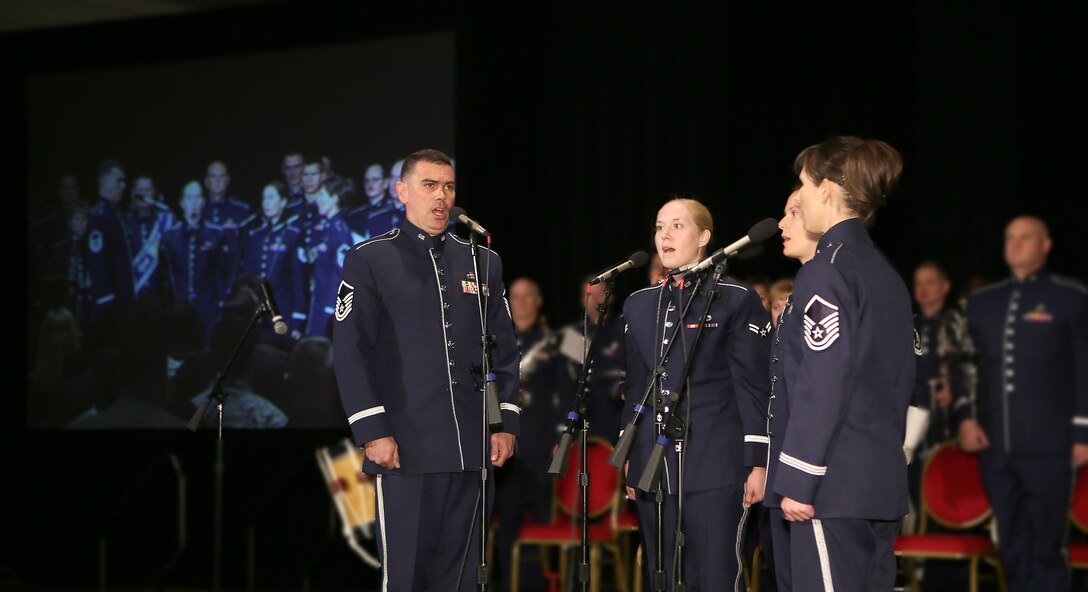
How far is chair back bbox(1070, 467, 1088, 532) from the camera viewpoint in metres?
5.57

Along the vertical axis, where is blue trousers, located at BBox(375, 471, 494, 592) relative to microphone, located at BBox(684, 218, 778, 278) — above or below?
below

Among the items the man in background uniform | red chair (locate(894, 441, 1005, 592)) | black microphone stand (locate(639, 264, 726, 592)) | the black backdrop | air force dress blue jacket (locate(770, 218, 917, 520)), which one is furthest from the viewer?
the black backdrop

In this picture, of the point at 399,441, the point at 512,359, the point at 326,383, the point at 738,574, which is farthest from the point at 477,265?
the point at 326,383

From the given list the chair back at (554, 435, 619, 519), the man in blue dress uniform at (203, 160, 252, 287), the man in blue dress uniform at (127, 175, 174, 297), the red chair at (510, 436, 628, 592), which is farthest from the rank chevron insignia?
the man in blue dress uniform at (127, 175, 174, 297)

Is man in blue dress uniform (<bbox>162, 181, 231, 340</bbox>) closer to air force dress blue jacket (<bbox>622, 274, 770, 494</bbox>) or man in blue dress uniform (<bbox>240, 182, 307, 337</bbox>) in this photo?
man in blue dress uniform (<bbox>240, 182, 307, 337</bbox>)

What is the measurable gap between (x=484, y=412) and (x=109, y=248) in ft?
16.9

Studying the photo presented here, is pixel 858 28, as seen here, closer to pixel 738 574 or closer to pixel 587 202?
pixel 587 202

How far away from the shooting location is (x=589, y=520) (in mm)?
5605

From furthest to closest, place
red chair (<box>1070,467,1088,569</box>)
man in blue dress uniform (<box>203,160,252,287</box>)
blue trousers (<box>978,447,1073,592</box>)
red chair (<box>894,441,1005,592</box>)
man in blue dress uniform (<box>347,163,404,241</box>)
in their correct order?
man in blue dress uniform (<box>203,160,252,287</box>) < man in blue dress uniform (<box>347,163,404,241</box>) < red chair (<box>894,441,1005,592</box>) < red chair (<box>1070,467,1088,569</box>) < blue trousers (<box>978,447,1073,592</box>)

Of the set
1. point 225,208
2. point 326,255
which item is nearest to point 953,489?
point 326,255

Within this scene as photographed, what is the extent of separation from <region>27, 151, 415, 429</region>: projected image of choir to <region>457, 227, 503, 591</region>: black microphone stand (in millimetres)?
3430

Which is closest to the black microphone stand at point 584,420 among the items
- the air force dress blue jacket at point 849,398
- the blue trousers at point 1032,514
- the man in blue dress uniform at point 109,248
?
the air force dress blue jacket at point 849,398

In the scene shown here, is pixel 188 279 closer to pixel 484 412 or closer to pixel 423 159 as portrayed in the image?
pixel 423 159

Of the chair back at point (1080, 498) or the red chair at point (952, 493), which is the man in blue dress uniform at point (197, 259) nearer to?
the red chair at point (952, 493)
